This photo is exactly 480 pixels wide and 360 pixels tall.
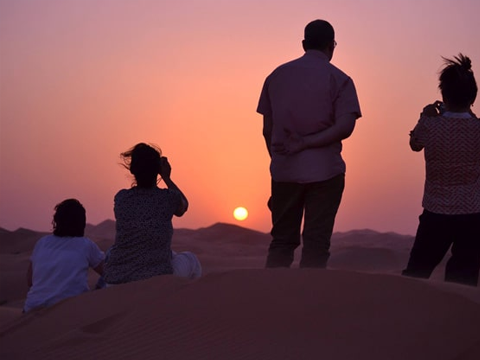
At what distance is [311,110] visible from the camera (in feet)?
17.9

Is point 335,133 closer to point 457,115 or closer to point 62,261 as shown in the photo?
point 457,115

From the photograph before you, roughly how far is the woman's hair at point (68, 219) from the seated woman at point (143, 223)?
0.41 meters

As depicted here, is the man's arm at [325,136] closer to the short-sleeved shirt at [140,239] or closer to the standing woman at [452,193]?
the standing woman at [452,193]

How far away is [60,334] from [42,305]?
127 centimetres

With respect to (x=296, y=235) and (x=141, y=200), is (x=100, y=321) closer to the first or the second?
(x=141, y=200)

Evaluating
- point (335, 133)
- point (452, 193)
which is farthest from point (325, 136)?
point (452, 193)

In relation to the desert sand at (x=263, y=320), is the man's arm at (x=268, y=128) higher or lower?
higher

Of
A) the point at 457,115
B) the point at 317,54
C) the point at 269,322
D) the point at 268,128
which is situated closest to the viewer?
the point at 269,322

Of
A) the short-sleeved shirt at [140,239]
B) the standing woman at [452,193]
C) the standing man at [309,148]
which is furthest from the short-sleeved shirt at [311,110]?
the short-sleeved shirt at [140,239]

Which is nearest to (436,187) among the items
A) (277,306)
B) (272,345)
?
(277,306)

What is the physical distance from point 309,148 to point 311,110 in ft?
0.83

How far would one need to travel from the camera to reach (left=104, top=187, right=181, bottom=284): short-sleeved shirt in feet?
17.3

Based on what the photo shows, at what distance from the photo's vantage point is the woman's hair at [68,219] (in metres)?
5.65

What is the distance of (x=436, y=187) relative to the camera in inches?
200
